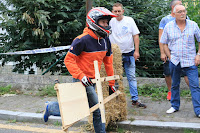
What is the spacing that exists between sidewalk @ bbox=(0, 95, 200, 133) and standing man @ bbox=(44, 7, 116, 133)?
43.9 inches

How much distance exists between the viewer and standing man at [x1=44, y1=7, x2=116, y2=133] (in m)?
4.30

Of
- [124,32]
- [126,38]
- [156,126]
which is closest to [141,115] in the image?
[156,126]

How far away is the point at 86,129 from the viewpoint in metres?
5.49

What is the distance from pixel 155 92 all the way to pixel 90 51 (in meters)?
3.52

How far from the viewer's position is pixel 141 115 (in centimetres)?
598

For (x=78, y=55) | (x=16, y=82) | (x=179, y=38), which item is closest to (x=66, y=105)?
(x=78, y=55)

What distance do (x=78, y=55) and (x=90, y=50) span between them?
18cm

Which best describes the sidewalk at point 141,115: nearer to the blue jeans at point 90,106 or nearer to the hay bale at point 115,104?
the hay bale at point 115,104

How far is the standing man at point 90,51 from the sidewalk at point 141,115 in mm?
1114

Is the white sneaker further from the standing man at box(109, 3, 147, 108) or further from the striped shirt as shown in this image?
the striped shirt

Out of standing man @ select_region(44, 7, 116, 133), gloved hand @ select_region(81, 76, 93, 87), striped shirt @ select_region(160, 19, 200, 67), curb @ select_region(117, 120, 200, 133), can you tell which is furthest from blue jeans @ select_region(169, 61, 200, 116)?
gloved hand @ select_region(81, 76, 93, 87)

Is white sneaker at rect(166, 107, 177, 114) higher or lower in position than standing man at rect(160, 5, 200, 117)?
lower

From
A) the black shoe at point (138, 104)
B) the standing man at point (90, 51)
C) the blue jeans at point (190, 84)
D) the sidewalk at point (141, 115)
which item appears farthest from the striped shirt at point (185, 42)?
the standing man at point (90, 51)

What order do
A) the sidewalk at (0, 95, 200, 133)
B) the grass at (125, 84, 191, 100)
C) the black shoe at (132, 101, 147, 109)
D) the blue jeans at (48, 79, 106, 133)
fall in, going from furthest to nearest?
the grass at (125, 84, 191, 100) < the black shoe at (132, 101, 147, 109) < the sidewalk at (0, 95, 200, 133) < the blue jeans at (48, 79, 106, 133)
